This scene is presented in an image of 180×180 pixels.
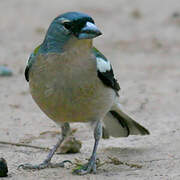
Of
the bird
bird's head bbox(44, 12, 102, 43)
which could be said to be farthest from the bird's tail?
bird's head bbox(44, 12, 102, 43)

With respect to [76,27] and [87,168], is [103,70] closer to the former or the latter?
[76,27]

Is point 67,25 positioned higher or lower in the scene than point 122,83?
higher

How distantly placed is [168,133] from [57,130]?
57.1 inches

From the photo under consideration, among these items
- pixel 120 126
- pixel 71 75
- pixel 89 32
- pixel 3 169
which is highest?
pixel 89 32

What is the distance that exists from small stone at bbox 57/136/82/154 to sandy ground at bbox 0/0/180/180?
89 mm

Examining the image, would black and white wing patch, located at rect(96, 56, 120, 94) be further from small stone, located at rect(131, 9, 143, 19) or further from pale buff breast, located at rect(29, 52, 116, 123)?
small stone, located at rect(131, 9, 143, 19)

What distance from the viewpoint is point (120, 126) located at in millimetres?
6910

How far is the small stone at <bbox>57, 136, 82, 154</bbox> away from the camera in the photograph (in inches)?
249

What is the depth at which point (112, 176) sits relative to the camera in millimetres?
5473

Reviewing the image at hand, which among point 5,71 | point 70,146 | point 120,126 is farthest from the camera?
point 5,71

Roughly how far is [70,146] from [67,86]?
1.19m

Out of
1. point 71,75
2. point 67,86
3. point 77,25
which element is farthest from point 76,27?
point 67,86

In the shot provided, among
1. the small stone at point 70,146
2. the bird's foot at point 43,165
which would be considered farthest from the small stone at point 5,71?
the bird's foot at point 43,165

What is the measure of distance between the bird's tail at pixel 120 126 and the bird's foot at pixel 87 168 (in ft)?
3.83
